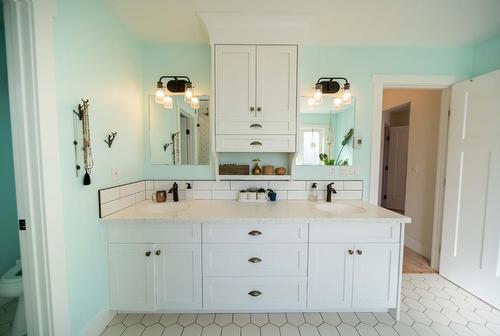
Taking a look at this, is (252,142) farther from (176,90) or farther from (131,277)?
(131,277)

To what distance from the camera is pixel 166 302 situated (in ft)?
5.29

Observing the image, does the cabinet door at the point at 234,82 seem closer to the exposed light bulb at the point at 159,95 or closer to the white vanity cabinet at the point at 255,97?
the white vanity cabinet at the point at 255,97

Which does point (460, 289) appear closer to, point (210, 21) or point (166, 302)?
point (166, 302)

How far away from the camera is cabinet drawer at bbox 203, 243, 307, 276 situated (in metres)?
1.59

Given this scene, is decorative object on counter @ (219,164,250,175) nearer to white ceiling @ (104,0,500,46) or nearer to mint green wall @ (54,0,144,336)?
mint green wall @ (54,0,144,336)

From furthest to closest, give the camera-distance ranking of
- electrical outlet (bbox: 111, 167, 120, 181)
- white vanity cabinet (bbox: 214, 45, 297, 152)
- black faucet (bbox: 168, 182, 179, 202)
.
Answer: black faucet (bbox: 168, 182, 179, 202) → white vanity cabinet (bbox: 214, 45, 297, 152) → electrical outlet (bbox: 111, 167, 120, 181)

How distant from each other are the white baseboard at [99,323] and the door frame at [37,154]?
9.7 inches

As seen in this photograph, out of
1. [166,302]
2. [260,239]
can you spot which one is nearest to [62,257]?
[166,302]

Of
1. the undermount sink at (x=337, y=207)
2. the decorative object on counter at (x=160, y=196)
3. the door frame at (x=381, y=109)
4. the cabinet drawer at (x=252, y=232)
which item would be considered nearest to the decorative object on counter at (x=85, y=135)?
the decorative object on counter at (x=160, y=196)

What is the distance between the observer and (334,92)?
2107mm

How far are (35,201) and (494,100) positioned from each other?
11.3 ft

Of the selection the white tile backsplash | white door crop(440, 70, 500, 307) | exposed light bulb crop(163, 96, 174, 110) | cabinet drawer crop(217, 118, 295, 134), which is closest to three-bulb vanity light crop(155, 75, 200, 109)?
exposed light bulb crop(163, 96, 174, 110)

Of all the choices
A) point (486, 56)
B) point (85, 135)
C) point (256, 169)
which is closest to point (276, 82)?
point (256, 169)

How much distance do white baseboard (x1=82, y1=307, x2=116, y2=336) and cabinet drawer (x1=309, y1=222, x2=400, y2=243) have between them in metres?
1.66
